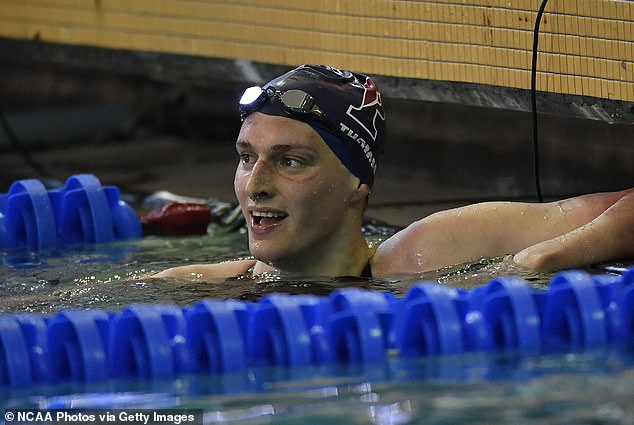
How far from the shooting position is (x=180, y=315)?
10.4 feet

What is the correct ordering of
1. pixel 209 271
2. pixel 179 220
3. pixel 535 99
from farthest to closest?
pixel 179 220, pixel 535 99, pixel 209 271

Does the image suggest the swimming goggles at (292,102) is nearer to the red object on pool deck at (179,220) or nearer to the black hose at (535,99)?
the black hose at (535,99)

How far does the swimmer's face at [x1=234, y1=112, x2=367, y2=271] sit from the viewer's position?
3885 millimetres

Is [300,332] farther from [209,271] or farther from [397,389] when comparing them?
[209,271]

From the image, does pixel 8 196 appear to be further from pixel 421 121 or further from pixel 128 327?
pixel 128 327

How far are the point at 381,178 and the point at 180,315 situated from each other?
9.83 feet

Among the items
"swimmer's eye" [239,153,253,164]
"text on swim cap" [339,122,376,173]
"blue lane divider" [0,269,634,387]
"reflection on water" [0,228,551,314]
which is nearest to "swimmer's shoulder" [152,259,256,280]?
"reflection on water" [0,228,551,314]

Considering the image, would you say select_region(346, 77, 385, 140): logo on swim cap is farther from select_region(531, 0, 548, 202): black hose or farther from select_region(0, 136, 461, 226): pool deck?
select_region(0, 136, 461, 226): pool deck

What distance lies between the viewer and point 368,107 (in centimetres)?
409

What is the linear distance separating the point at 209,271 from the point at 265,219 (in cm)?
43

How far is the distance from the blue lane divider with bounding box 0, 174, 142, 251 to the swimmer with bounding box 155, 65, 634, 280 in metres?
1.50

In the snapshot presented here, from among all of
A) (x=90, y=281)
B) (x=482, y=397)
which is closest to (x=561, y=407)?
(x=482, y=397)

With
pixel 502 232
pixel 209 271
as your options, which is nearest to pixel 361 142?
pixel 502 232

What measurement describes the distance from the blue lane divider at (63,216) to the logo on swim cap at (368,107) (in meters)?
1.77
